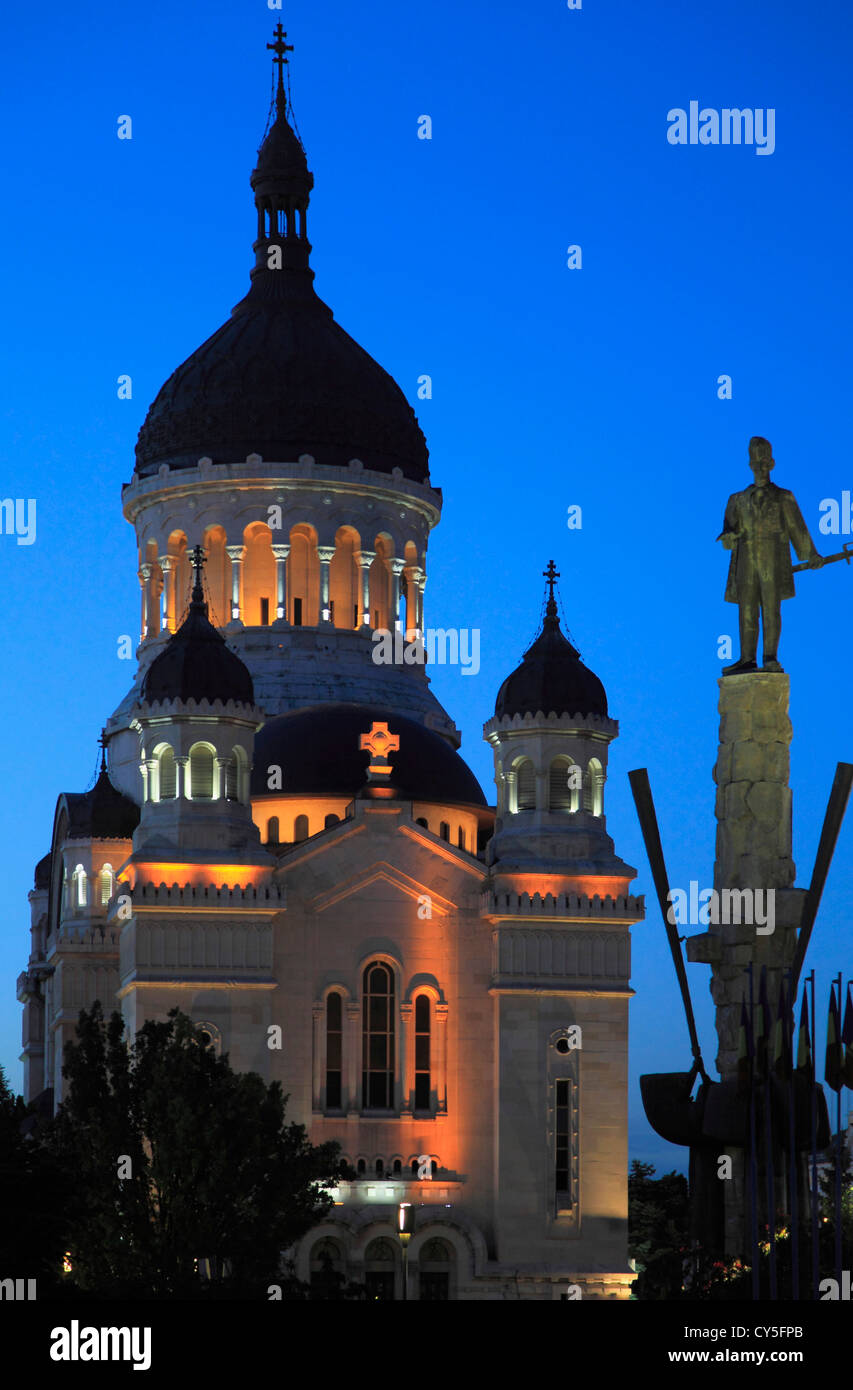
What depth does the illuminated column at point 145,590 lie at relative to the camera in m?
78.6

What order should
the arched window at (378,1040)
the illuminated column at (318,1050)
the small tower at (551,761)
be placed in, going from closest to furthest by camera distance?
the illuminated column at (318,1050), the arched window at (378,1040), the small tower at (551,761)

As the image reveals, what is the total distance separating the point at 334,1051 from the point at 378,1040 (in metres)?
1.16

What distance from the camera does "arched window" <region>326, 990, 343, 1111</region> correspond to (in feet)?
213

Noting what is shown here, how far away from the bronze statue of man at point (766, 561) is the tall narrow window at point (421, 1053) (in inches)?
1332

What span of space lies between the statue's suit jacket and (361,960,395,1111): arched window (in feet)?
111

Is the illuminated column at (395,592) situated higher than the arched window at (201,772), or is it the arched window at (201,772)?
the illuminated column at (395,592)

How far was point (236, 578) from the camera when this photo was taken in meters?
76.4

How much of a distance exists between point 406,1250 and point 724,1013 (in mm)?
30879

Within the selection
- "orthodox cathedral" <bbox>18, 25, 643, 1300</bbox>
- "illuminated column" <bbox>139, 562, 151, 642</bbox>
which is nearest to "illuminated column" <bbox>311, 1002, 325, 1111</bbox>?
"orthodox cathedral" <bbox>18, 25, 643, 1300</bbox>

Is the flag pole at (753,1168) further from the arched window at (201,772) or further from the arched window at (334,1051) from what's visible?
the arched window at (201,772)

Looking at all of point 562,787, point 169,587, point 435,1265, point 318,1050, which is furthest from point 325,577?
point 435,1265

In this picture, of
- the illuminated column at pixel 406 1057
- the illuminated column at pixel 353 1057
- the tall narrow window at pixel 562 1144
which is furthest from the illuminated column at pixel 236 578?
the tall narrow window at pixel 562 1144
